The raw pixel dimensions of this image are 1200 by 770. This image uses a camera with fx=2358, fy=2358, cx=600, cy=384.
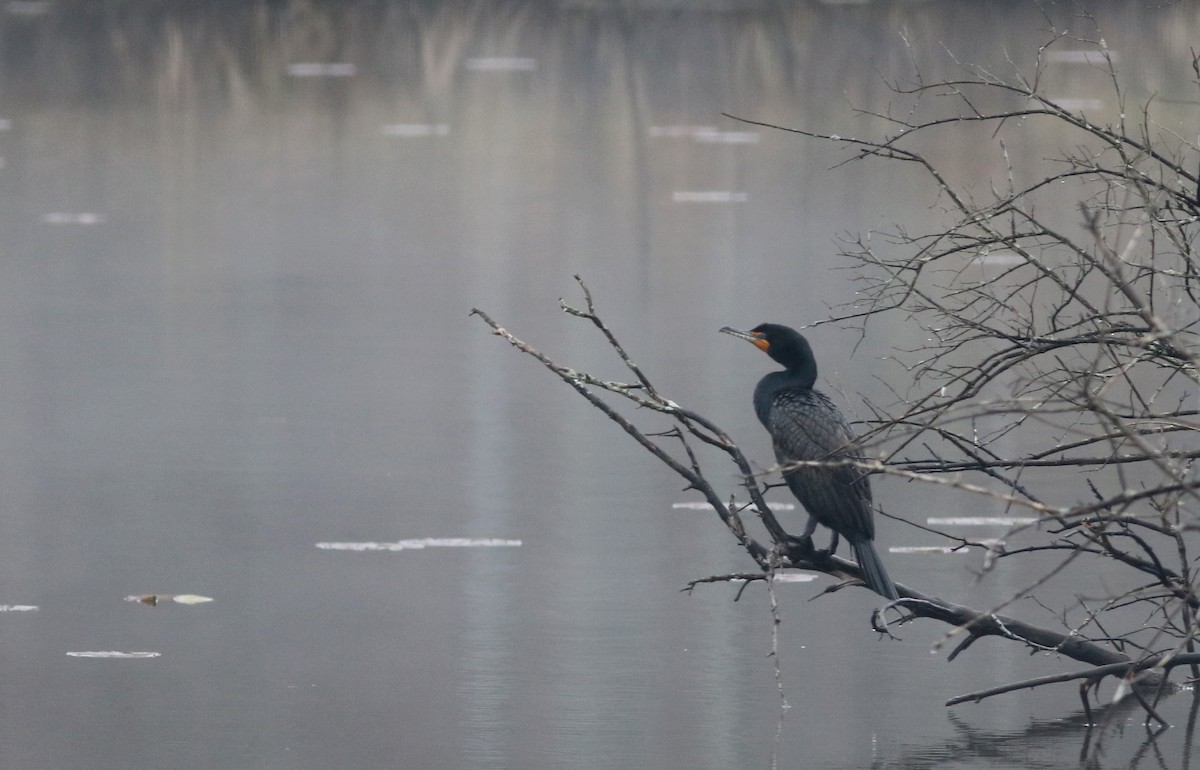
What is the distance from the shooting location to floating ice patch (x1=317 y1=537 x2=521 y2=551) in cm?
732

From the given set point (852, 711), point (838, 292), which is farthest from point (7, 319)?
point (852, 711)

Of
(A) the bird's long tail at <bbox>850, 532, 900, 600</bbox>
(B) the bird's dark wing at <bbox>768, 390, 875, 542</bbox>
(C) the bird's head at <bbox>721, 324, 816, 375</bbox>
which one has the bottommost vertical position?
(A) the bird's long tail at <bbox>850, 532, 900, 600</bbox>

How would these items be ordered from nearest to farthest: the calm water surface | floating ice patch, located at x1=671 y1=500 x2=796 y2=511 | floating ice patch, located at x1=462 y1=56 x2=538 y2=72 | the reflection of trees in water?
the calm water surface, floating ice patch, located at x1=671 y1=500 x2=796 y2=511, the reflection of trees in water, floating ice patch, located at x1=462 y1=56 x2=538 y2=72

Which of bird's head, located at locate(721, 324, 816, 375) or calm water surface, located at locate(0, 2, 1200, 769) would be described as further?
bird's head, located at locate(721, 324, 816, 375)

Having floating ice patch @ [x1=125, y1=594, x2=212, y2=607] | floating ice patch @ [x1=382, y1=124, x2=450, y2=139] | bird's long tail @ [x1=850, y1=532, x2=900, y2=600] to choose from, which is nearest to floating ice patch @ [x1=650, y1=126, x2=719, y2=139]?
floating ice patch @ [x1=382, y1=124, x2=450, y2=139]

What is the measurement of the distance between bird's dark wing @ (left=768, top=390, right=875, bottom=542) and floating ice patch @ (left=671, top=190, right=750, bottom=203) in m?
8.84

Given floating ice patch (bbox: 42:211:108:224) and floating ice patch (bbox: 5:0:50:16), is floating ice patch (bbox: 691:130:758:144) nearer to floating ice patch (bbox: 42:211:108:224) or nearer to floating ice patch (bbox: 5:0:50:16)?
floating ice patch (bbox: 42:211:108:224)

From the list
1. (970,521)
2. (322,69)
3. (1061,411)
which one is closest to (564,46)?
(322,69)

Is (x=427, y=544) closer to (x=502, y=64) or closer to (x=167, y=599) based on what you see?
(x=167, y=599)

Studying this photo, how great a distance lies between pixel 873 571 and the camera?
5.82 meters

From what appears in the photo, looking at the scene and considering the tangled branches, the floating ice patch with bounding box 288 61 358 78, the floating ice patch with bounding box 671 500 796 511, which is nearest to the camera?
→ the tangled branches

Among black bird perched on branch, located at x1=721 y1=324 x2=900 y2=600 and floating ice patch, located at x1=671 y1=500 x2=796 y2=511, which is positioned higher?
black bird perched on branch, located at x1=721 y1=324 x2=900 y2=600

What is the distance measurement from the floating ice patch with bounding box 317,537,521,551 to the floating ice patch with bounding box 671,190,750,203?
793 centimetres

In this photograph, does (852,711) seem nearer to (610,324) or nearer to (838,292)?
(610,324)
